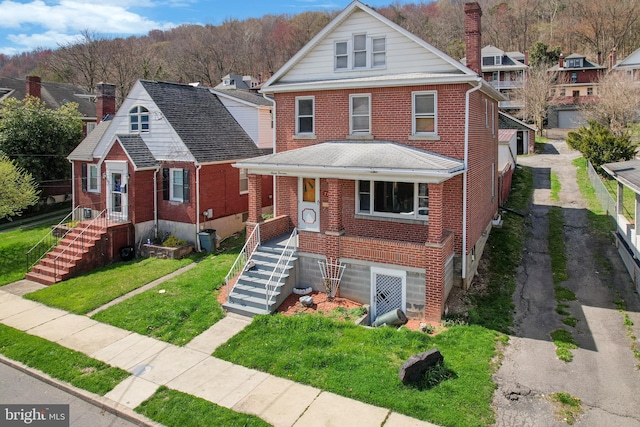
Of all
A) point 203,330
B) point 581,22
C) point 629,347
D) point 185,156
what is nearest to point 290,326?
point 203,330

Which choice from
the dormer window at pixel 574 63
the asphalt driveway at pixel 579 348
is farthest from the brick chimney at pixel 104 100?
the dormer window at pixel 574 63

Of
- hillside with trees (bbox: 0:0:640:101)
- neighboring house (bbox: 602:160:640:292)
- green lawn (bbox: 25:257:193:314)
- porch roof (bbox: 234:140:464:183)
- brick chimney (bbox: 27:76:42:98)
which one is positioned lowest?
green lawn (bbox: 25:257:193:314)

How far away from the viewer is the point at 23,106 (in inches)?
1149

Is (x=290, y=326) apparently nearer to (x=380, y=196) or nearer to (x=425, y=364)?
(x=425, y=364)

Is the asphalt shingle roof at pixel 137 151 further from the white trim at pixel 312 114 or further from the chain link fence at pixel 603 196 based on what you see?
the chain link fence at pixel 603 196

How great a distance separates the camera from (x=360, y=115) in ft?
51.5

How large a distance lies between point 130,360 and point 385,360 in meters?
6.15

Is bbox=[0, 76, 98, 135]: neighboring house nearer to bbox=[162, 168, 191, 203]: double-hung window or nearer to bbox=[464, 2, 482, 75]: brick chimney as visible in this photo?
bbox=[162, 168, 191, 203]: double-hung window

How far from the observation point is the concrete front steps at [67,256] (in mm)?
17281

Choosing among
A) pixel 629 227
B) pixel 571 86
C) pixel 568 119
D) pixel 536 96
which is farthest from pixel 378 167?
pixel 571 86

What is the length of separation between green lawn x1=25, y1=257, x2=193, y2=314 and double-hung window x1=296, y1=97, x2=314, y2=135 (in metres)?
7.02

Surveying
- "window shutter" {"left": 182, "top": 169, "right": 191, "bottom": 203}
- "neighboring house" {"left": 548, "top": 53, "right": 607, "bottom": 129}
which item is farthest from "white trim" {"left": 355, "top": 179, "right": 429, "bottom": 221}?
"neighboring house" {"left": 548, "top": 53, "right": 607, "bottom": 129}

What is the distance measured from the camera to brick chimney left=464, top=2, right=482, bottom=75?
52.3 feet

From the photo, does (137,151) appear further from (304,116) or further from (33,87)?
(33,87)
